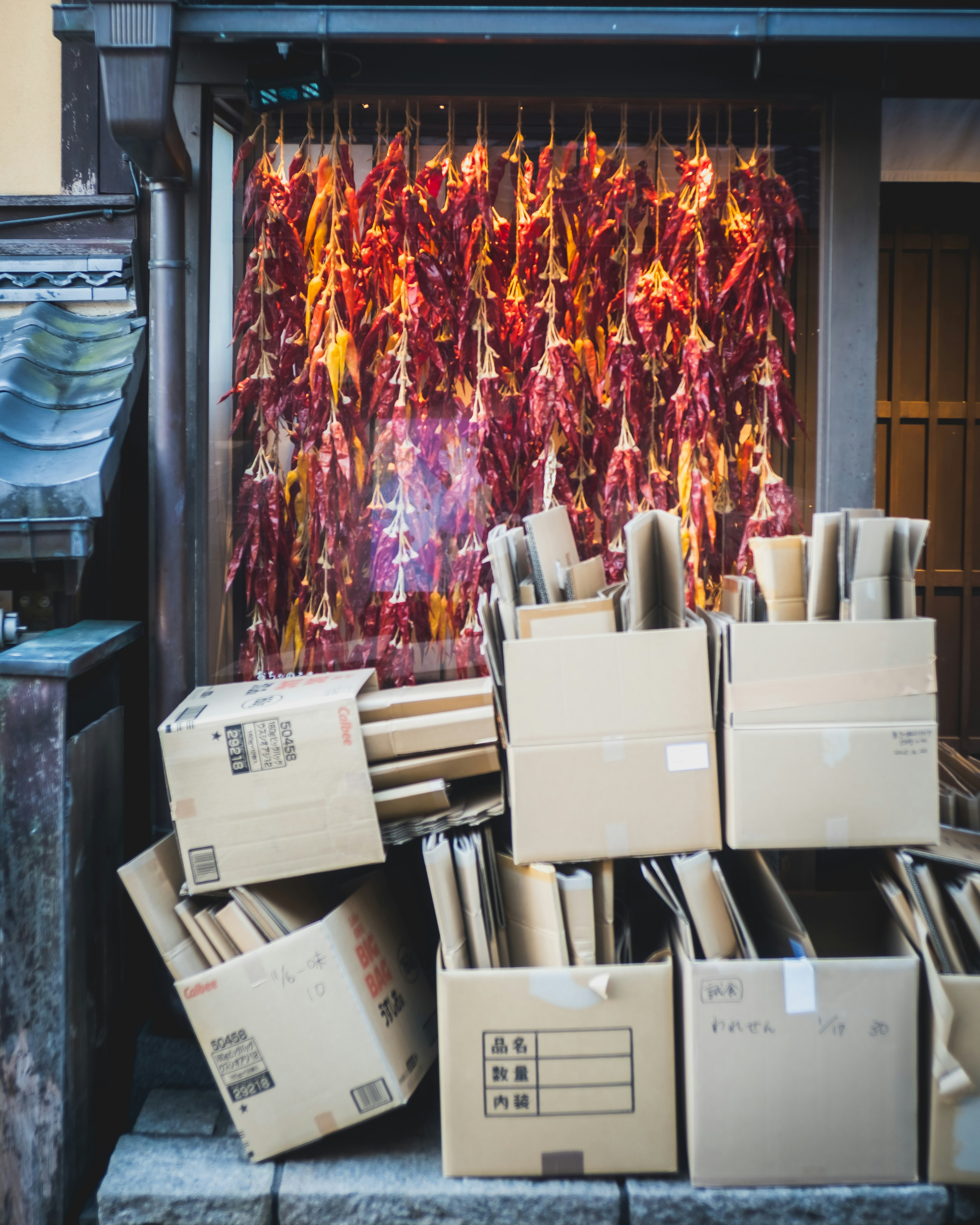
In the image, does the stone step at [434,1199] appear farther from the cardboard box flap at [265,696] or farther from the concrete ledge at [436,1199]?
the cardboard box flap at [265,696]

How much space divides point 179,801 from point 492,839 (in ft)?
2.66

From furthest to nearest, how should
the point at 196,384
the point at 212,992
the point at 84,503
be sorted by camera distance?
the point at 196,384 → the point at 84,503 → the point at 212,992

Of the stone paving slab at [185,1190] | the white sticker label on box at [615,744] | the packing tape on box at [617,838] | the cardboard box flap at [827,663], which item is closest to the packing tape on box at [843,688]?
the cardboard box flap at [827,663]

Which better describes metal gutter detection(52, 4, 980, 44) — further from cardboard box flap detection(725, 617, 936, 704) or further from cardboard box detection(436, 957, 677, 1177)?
cardboard box detection(436, 957, 677, 1177)

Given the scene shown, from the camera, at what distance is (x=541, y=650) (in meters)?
1.97

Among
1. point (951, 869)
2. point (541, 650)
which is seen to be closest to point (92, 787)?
point (541, 650)

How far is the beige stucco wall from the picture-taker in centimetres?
276

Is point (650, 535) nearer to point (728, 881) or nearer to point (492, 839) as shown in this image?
point (492, 839)

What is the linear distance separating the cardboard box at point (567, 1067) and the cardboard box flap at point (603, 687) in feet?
1.85

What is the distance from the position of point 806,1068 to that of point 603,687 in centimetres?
99

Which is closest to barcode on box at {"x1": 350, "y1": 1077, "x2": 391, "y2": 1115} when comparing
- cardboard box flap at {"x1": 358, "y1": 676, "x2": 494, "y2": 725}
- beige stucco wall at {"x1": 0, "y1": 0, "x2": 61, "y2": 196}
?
cardboard box flap at {"x1": 358, "y1": 676, "x2": 494, "y2": 725}

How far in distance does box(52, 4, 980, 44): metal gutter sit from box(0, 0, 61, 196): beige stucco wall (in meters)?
0.79

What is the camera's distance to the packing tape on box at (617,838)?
6.53 ft

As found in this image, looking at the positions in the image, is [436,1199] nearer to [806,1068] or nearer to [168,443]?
[806,1068]
